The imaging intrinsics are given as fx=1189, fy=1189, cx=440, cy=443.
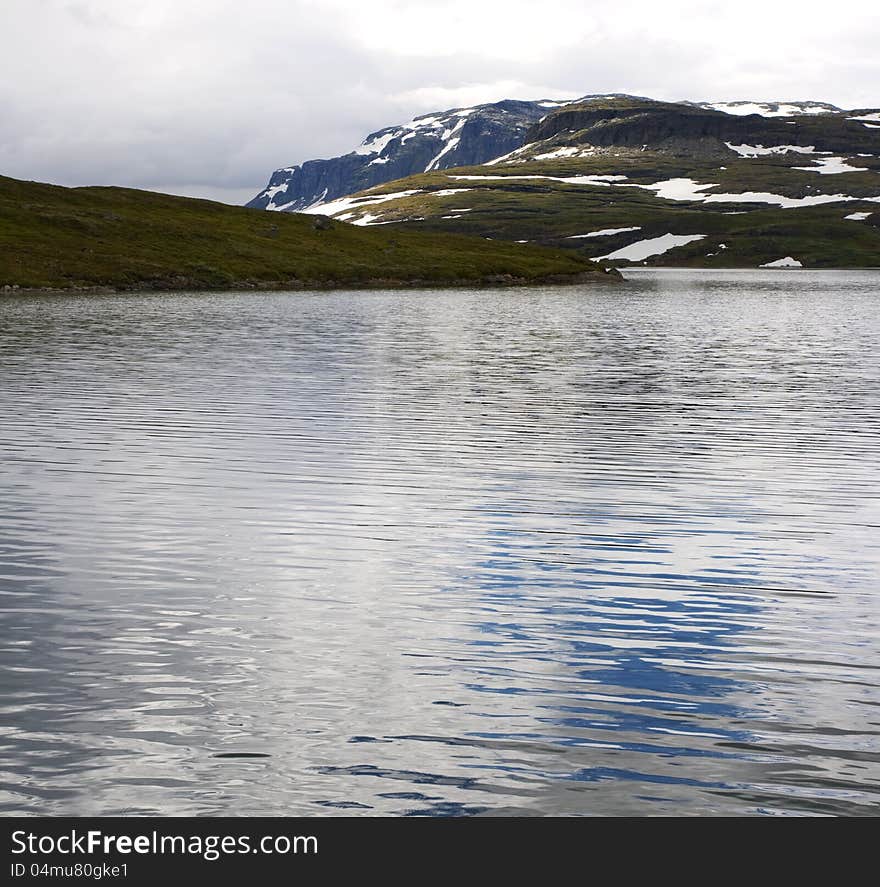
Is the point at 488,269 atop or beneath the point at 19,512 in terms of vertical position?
atop

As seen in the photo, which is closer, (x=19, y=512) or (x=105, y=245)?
(x=19, y=512)

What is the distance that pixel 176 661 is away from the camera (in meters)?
13.5

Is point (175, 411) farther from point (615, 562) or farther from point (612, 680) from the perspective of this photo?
point (612, 680)

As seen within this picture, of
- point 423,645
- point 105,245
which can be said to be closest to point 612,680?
point 423,645

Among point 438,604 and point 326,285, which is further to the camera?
point 326,285

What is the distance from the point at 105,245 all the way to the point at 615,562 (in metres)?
142

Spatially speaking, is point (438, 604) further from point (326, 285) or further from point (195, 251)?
point (195, 251)

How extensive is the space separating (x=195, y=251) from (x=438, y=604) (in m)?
147

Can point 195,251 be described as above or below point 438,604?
above

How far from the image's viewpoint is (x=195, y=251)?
513 feet

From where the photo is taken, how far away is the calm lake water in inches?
412

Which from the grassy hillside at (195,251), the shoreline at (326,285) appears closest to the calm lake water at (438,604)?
the shoreline at (326,285)

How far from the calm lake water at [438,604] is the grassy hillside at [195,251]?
103 meters

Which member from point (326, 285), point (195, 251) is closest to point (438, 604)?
point (326, 285)
